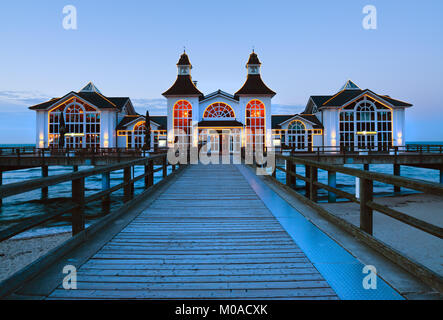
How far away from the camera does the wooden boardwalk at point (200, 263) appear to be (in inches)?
102

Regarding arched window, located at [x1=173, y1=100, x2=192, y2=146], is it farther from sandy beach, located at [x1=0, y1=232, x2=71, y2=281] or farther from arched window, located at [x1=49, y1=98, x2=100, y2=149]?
sandy beach, located at [x1=0, y1=232, x2=71, y2=281]

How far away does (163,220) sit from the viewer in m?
5.12

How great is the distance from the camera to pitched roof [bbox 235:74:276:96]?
30.3 m

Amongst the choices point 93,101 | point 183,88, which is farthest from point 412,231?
point 93,101

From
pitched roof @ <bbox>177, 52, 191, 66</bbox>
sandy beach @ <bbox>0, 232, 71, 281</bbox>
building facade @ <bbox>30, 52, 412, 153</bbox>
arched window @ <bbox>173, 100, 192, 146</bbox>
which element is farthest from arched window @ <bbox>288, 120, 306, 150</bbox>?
sandy beach @ <bbox>0, 232, 71, 281</bbox>

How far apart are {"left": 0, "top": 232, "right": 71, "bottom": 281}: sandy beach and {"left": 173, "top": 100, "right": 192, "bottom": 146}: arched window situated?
2011cm

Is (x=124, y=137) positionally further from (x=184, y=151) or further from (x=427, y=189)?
(x=427, y=189)

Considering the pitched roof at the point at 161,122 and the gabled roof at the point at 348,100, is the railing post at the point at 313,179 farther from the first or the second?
the gabled roof at the point at 348,100

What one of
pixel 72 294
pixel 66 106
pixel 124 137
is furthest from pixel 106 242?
pixel 66 106

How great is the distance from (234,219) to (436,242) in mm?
9243

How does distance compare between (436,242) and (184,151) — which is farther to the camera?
(184,151)

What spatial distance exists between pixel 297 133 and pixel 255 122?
6859 mm

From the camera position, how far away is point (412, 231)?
11203 mm

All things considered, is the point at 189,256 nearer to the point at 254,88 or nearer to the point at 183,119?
the point at 183,119
